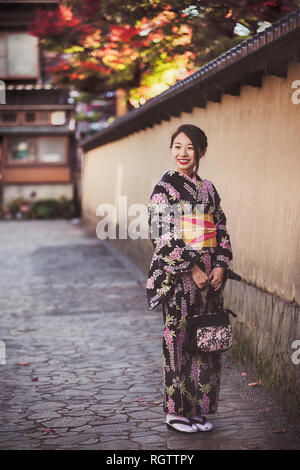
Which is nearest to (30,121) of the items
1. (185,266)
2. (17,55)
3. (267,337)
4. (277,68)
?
(17,55)

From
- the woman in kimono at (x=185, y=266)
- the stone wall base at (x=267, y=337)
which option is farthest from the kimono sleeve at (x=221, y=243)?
the stone wall base at (x=267, y=337)

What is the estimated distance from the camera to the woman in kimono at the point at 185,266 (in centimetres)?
501

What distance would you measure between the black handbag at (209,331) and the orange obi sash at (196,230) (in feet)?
1.14

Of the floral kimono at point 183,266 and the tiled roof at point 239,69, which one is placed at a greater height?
the tiled roof at point 239,69

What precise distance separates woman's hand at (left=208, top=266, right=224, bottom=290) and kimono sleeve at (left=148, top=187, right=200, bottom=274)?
0.17 meters

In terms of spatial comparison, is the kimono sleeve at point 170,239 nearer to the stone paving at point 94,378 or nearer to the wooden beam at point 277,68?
the stone paving at point 94,378

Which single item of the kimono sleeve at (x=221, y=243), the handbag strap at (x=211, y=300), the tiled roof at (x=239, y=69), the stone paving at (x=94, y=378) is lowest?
the stone paving at (x=94, y=378)

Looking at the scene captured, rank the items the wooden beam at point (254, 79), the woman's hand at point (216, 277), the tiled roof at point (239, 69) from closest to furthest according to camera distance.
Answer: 1. the woman's hand at point (216, 277)
2. the tiled roof at point (239, 69)
3. the wooden beam at point (254, 79)

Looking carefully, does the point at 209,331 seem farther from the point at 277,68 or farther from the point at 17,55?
the point at 17,55

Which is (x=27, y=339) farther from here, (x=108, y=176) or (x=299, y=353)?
(x=108, y=176)

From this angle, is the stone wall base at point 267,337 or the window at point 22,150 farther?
the window at point 22,150

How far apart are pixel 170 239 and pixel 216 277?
45 centimetres

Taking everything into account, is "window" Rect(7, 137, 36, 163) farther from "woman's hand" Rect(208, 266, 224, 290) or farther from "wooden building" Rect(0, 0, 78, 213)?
"woman's hand" Rect(208, 266, 224, 290)
